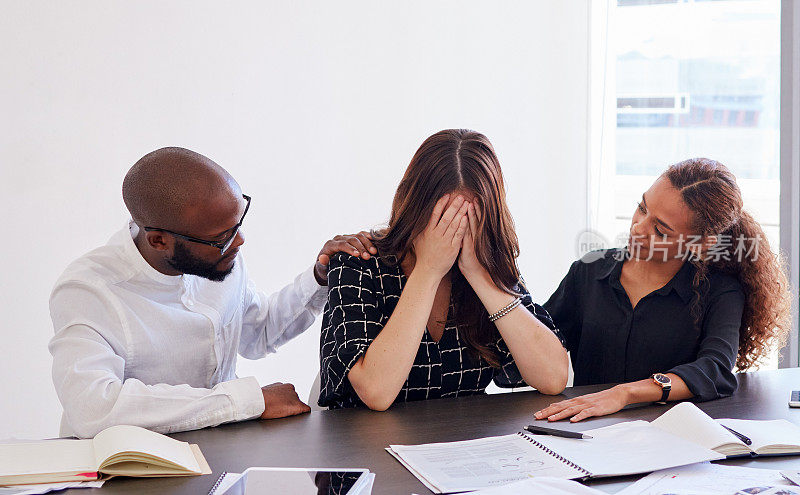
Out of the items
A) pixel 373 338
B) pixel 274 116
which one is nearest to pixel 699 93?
pixel 274 116

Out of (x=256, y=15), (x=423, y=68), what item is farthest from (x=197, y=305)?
(x=423, y=68)

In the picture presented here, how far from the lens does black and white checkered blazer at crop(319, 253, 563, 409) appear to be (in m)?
1.79

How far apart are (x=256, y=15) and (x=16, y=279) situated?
1455 mm

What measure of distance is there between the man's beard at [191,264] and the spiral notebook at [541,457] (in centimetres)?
63

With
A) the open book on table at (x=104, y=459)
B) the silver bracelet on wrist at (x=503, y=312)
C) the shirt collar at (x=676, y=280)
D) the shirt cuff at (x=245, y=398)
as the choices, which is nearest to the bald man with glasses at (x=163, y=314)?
the shirt cuff at (x=245, y=398)

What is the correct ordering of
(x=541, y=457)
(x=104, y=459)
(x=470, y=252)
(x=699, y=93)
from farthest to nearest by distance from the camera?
(x=699, y=93), (x=470, y=252), (x=541, y=457), (x=104, y=459)

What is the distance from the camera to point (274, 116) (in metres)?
3.41

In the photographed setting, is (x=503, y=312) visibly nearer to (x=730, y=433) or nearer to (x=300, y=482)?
(x=730, y=433)

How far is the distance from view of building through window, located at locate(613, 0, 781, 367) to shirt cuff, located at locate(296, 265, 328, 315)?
113 inches

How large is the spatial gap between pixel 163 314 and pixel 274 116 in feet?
5.79

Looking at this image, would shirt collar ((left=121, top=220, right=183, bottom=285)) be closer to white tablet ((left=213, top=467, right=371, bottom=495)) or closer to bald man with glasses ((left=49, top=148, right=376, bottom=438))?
bald man with glasses ((left=49, top=148, right=376, bottom=438))

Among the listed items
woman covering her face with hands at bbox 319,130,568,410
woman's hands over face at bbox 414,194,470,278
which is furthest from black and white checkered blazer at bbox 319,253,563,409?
woman's hands over face at bbox 414,194,470,278

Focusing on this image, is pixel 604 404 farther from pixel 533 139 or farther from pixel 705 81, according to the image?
pixel 705 81

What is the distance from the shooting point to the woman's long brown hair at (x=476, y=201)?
1865mm
